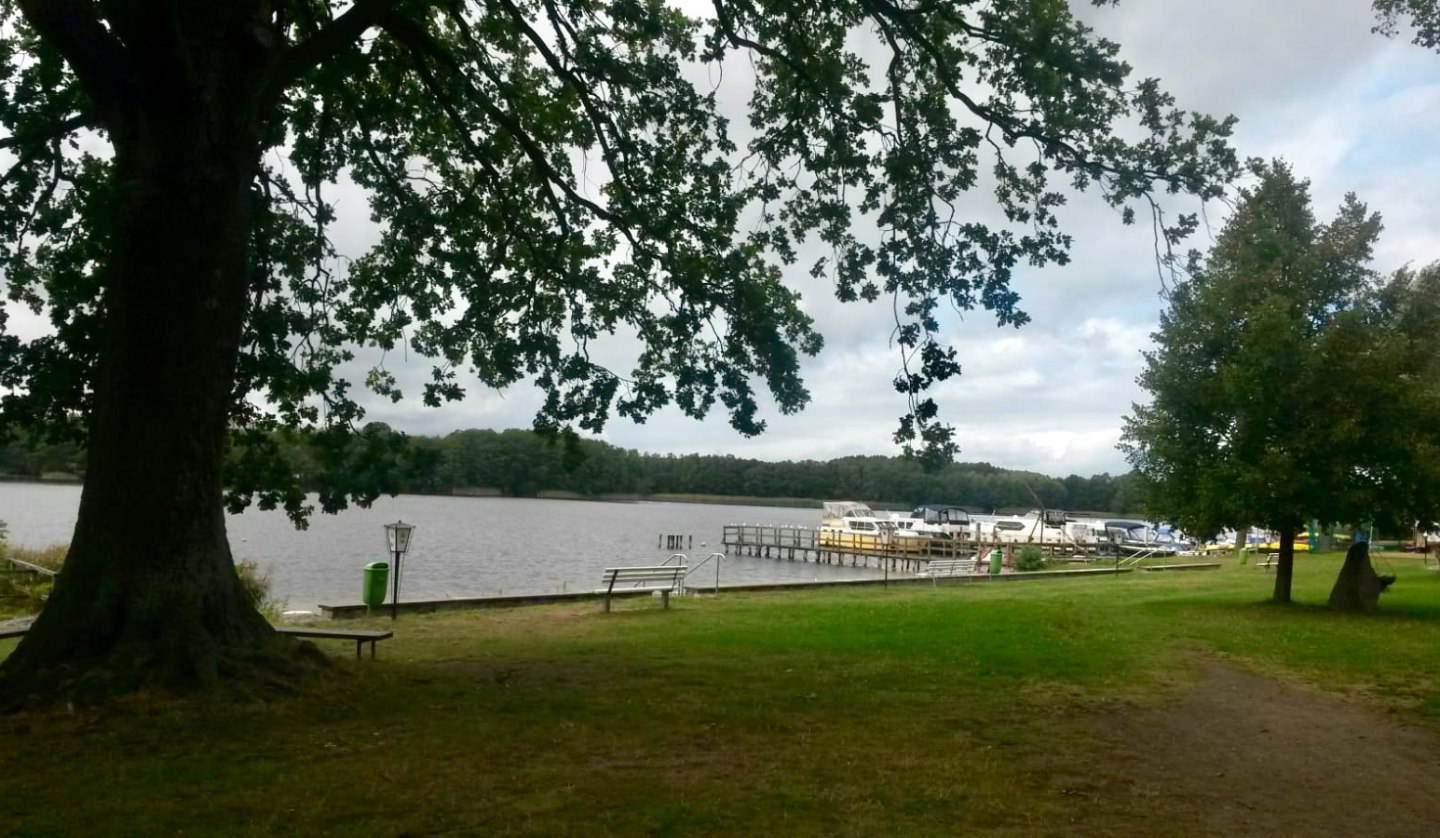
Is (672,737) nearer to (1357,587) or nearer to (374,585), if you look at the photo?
(374,585)

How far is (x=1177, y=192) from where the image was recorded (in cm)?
1028

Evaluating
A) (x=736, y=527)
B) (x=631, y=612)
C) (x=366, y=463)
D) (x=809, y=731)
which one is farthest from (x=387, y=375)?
(x=736, y=527)

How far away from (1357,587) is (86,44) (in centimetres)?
2032

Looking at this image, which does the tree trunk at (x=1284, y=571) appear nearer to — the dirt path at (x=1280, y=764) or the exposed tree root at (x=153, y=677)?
the dirt path at (x=1280, y=764)

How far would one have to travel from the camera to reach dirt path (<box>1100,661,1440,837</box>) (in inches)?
233

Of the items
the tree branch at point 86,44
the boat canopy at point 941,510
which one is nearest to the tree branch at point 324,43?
the tree branch at point 86,44

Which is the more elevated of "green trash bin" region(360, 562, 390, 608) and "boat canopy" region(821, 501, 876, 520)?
"boat canopy" region(821, 501, 876, 520)

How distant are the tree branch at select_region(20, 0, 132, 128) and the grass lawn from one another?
15.5 feet

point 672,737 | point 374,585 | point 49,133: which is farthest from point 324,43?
point 374,585

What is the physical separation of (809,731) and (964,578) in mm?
23957

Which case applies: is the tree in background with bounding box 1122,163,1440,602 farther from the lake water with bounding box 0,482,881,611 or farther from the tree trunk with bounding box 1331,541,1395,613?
the lake water with bounding box 0,482,881,611

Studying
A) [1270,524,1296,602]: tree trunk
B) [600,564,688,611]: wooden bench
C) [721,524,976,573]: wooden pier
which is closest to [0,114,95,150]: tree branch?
[600,564,688,611]: wooden bench

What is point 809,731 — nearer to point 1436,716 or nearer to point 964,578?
point 1436,716

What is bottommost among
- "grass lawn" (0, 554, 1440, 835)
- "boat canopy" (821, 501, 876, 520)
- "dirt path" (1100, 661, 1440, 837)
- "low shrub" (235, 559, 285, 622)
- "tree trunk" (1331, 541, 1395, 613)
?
"low shrub" (235, 559, 285, 622)
